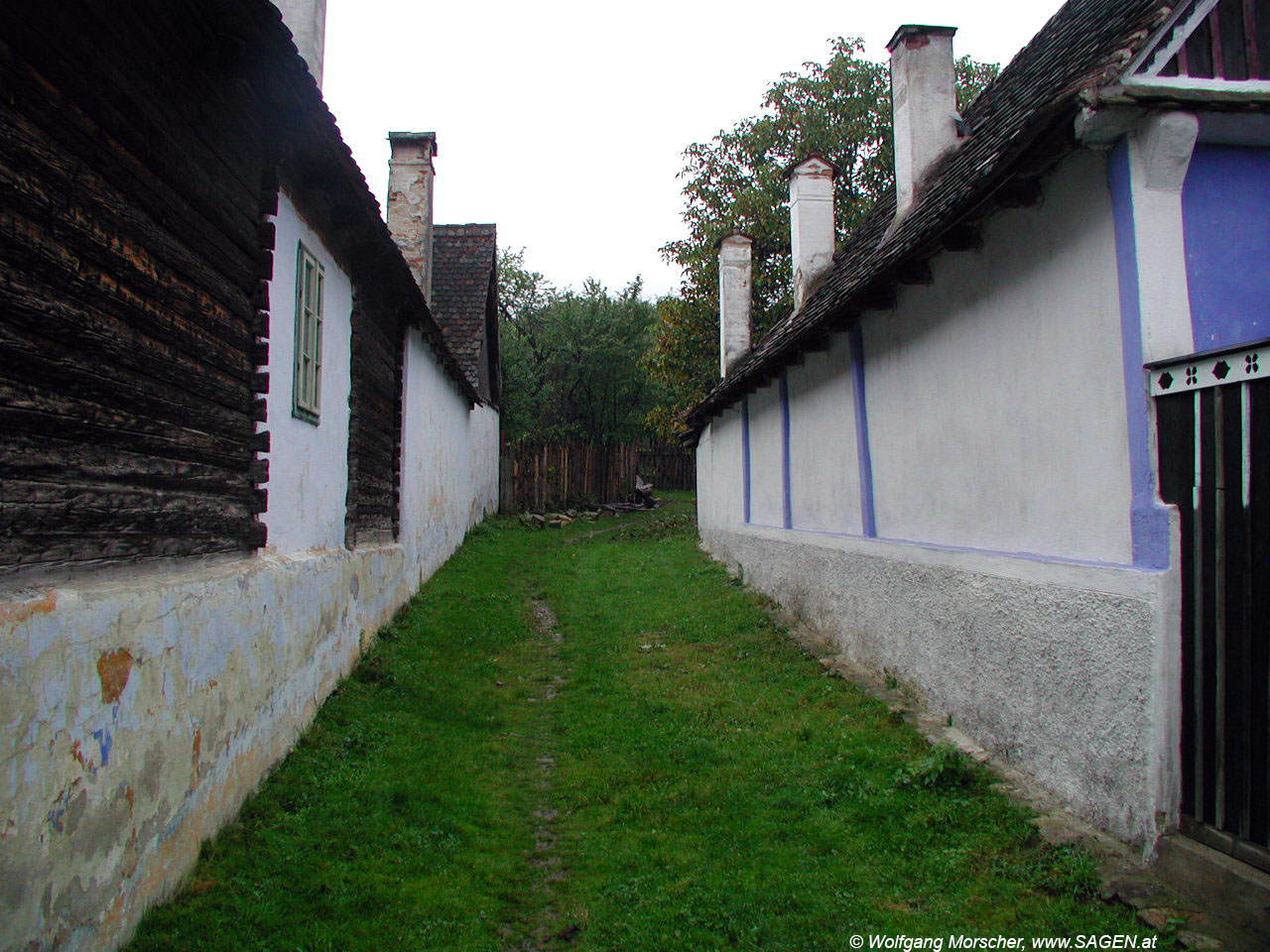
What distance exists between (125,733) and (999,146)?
530cm

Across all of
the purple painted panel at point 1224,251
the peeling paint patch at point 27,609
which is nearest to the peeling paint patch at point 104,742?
the peeling paint patch at point 27,609

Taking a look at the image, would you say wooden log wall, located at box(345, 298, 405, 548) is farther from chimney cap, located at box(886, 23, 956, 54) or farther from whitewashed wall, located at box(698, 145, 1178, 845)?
chimney cap, located at box(886, 23, 956, 54)

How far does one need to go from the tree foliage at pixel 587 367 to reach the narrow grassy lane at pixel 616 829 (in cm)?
2651

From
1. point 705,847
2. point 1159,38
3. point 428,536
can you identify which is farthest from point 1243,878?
point 428,536

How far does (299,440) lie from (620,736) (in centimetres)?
307

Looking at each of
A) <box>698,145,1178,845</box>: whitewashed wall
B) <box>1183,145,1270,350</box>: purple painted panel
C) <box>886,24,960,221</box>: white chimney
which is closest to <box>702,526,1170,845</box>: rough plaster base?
<box>698,145,1178,845</box>: whitewashed wall

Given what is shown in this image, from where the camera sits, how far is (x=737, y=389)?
41.1ft

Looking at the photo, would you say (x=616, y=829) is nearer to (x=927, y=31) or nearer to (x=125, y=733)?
(x=125, y=733)

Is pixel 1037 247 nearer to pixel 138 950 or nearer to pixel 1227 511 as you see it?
pixel 1227 511

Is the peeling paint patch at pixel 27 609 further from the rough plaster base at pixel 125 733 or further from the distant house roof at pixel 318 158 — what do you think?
the distant house roof at pixel 318 158

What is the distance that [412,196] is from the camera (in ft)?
44.4

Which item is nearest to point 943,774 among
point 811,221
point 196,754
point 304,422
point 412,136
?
point 196,754

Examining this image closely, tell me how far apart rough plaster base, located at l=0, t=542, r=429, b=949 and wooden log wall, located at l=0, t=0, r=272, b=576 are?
0.24 m

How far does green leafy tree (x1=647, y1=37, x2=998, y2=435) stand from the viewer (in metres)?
22.2
